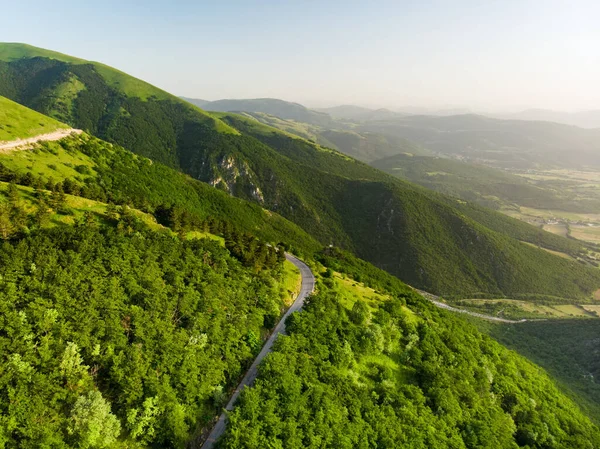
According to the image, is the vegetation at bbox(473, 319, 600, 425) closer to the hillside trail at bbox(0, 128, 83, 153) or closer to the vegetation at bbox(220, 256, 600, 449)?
the vegetation at bbox(220, 256, 600, 449)

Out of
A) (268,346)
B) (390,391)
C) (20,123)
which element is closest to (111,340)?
(268,346)

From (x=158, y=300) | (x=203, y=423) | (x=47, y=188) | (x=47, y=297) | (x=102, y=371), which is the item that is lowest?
(x=203, y=423)

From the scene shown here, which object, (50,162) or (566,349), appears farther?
(566,349)

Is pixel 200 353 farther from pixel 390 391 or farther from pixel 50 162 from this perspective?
pixel 50 162

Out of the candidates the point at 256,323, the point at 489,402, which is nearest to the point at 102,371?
the point at 256,323

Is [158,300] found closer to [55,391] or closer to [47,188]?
[55,391]
